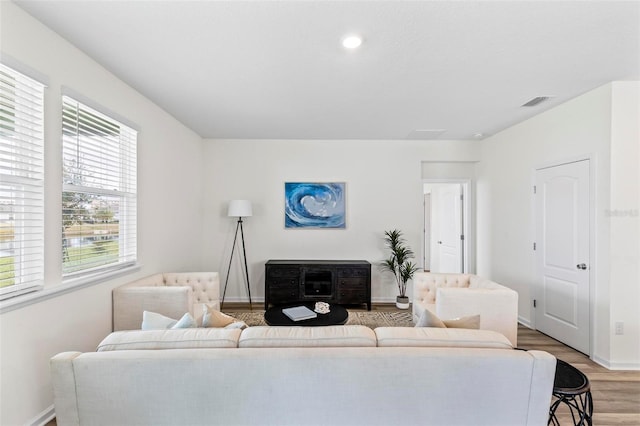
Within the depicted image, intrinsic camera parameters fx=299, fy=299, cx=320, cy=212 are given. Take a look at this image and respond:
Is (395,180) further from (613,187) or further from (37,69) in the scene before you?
(37,69)

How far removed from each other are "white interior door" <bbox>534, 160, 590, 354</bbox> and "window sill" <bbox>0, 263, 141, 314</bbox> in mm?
4542

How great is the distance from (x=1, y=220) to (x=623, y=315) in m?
4.89

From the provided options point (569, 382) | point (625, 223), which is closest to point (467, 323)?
point (569, 382)

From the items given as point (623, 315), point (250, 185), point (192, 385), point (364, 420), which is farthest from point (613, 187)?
point (250, 185)

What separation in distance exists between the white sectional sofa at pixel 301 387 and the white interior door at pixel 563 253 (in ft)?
7.82

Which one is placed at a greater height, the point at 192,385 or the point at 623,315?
the point at 192,385

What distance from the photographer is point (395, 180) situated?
16.1 ft

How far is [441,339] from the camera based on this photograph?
1504 millimetres

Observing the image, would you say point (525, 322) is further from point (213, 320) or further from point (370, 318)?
point (213, 320)

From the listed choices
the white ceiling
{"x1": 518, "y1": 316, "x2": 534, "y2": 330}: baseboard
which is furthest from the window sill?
{"x1": 518, "y1": 316, "x2": 534, "y2": 330}: baseboard

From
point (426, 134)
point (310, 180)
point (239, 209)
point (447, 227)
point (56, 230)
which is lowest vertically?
point (447, 227)

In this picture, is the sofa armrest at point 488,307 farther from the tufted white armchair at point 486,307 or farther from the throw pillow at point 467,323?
the throw pillow at point 467,323

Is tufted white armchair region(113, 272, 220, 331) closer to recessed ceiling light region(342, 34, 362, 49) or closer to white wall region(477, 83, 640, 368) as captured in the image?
recessed ceiling light region(342, 34, 362, 49)

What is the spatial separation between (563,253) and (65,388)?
14.1 ft
